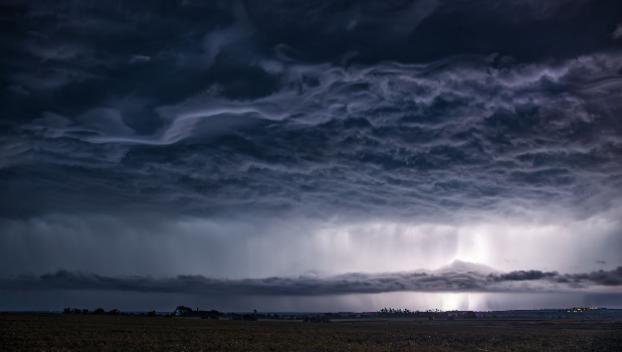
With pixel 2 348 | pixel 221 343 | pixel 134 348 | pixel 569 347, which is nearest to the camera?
pixel 2 348

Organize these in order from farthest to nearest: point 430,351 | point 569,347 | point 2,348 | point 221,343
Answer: point 569,347, point 221,343, point 430,351, point 2,348

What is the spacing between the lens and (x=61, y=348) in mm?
48844

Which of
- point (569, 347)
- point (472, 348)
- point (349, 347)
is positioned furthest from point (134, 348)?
point (569, 347)

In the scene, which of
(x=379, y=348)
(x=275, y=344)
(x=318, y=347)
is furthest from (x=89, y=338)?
(x=379, y=348)

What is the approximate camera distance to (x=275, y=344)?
60281 millimetres

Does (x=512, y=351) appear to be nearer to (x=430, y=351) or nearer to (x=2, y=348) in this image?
(x=430, y=351)

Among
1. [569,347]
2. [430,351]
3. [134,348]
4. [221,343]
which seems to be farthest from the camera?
[569,347]

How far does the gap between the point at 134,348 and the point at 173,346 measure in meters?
4.64

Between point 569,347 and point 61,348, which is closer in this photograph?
point 61,348

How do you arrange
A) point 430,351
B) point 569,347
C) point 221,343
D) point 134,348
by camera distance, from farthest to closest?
point 569,347, point 221,343, point 430,351, point 134,348

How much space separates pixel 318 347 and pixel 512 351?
2382 centimetres

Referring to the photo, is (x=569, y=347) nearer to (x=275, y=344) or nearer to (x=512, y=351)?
(x=512, y=351)

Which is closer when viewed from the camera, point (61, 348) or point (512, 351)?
point (61, 348)

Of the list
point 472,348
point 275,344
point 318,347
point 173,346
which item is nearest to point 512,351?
point 472,348
